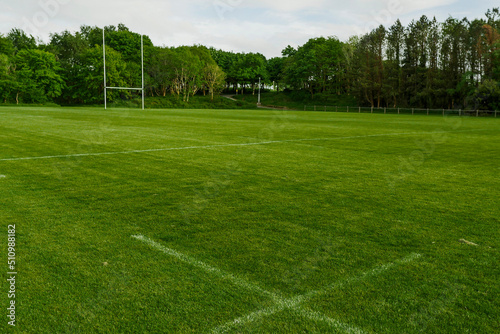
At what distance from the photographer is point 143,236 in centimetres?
397

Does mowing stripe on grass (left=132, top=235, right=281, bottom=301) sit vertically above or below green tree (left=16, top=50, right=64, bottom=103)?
below

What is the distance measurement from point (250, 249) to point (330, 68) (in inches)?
3372

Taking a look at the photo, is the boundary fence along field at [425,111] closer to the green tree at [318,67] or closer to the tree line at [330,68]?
the tree line at [330,68]

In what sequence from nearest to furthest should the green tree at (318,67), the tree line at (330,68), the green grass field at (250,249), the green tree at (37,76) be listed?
1. the green grass field at (250,249)
2. the tree line at (330,68)
3. the green tree at (37,76)
4. the green tree at (318,67)

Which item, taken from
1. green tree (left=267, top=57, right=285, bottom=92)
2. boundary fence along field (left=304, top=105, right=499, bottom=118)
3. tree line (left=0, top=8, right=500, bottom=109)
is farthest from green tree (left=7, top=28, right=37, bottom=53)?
boundary fence along field (left=304, top=105, right=499, bottom=118)

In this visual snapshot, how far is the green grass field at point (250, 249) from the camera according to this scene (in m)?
Result: 2.57

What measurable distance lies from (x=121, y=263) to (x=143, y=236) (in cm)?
65

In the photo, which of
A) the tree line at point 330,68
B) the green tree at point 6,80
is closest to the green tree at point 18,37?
the tree line at point 330,68

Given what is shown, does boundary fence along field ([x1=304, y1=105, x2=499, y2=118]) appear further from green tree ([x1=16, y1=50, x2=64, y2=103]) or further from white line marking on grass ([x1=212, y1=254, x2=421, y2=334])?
white line marking on grass ([x1=212, y1=254, x2=421, y2=334])

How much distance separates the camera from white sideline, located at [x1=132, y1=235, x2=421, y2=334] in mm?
2475

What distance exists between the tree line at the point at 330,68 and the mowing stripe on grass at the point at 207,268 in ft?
173

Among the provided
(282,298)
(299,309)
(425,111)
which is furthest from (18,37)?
(299,309)

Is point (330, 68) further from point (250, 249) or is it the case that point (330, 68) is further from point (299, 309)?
point (299, 309)

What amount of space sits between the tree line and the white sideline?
2061 inches
